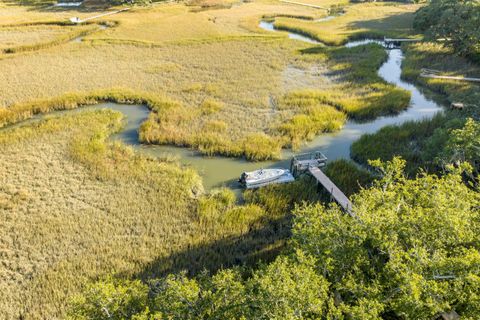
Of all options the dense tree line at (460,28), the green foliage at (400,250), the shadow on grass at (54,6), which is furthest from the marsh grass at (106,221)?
the shadow on grass at (54,6)

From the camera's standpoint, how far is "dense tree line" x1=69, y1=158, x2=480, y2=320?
9602 mm

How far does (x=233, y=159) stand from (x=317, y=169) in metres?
5.85

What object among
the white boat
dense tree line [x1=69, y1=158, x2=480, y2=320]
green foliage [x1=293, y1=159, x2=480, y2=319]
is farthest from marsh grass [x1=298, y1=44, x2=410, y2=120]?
dense tree line [x1=69, y1=158, x2=480, y2=320]

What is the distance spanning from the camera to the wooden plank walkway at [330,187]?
19172 millimetres

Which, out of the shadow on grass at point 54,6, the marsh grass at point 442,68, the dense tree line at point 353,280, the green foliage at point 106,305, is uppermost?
the shadow on grass at point 54,6

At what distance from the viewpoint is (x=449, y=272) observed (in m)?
10.2

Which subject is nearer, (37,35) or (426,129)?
(426,129)

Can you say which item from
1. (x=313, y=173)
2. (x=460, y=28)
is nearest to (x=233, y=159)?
(x=313, y=173)

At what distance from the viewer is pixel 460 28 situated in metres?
39.6

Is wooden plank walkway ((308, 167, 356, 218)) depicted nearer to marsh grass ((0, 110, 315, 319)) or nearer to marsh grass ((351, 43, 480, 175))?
marsh grass ((0, 110, 315, 319))

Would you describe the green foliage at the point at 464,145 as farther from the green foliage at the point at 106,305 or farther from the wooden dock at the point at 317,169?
the green foliage at the point at 106,305

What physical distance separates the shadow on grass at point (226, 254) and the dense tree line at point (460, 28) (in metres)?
34.2

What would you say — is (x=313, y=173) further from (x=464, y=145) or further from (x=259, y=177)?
(x=464, y=145)

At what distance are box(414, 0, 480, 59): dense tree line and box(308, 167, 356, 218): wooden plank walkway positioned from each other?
93.6 ft
